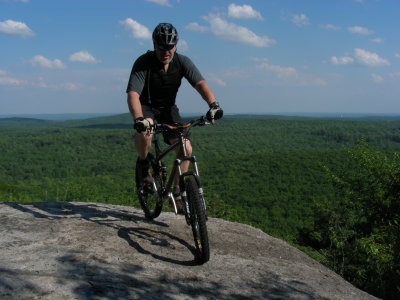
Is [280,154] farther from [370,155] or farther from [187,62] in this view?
[187,62]

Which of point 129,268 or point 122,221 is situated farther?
point 122,221

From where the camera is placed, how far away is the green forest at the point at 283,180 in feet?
47.5

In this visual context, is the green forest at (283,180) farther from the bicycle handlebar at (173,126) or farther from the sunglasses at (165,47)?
the sunglasses at (165,47)

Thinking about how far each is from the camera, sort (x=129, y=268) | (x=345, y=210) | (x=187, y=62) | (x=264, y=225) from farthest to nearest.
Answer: (x=264, y=225), (x=345, y=210), (x=187, y=62), (x=129, y=268)

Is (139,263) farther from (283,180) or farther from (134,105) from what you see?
(283,180)

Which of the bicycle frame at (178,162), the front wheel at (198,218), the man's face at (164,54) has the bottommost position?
the front wheel at (198,218)

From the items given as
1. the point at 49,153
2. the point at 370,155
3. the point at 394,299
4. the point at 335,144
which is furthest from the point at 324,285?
the point at 335,144

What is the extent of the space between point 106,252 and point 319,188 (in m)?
60.7

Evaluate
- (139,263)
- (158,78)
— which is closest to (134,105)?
(158,78)

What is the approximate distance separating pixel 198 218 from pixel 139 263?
75 centimetres

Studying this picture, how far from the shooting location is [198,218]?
3.77m

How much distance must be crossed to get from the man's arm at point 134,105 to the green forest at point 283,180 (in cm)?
669

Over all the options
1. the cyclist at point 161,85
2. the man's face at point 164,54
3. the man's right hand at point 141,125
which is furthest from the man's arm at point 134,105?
the man's face at point 164,54

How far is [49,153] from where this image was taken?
97.6 meters
